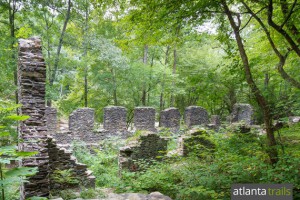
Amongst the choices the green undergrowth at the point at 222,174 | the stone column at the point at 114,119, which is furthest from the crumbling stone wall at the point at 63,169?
the stone column at the point at 114,119

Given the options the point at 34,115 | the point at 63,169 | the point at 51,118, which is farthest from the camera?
the point at 51,118

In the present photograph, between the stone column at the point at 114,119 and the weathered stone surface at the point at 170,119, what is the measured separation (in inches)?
107

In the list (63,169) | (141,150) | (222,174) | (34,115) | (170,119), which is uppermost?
(34,115)

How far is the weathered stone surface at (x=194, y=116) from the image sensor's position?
616 inches

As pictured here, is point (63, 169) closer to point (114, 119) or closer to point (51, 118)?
point (51, 118)

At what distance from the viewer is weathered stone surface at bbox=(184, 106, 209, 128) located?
51.4 ft

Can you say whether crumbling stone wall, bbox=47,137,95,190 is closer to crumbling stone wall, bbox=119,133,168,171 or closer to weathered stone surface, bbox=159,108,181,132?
crumbling stone wall, bbox=119,133,168,171

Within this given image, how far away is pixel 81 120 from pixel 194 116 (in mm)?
7393

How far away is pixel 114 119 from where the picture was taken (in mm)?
13070

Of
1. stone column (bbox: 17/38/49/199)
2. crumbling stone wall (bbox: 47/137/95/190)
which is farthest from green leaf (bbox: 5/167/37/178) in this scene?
crumbling stone wall (bbox: 47/137/95/190)

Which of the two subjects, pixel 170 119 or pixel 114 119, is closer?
pixel 114 119

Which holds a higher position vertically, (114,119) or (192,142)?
(114,119)

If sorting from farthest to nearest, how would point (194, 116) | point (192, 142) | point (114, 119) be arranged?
point (194, 116) < point (114, 119) < point (192, 142)

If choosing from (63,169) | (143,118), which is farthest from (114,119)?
(63,169)
